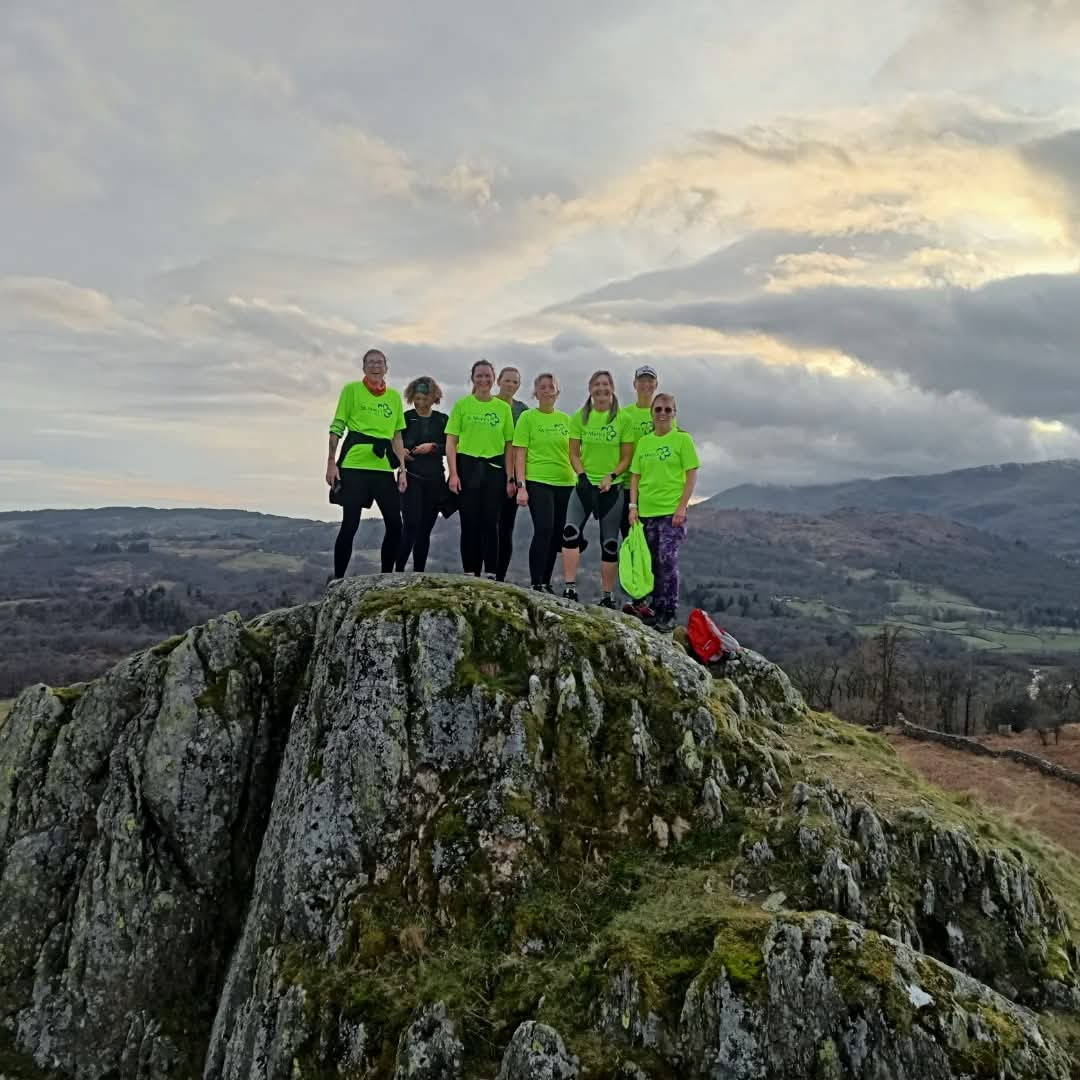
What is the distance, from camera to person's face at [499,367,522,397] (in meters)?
16.7

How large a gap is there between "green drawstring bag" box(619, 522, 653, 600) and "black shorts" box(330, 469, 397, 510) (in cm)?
519

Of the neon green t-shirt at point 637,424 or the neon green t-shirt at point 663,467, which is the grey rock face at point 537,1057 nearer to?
the neon green t-shirt at point 663,467

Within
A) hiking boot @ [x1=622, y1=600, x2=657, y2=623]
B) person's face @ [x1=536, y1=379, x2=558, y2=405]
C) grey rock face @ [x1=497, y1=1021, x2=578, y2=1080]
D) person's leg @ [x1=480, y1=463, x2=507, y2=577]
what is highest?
person's face @ [x1=536, y1=379, x2=558, y2=405]

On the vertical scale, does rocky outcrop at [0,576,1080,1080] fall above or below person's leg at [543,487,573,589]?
below

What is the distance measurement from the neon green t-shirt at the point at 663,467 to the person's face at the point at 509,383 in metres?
3.12

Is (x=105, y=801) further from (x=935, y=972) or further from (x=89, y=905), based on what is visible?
(x=935, y=972)

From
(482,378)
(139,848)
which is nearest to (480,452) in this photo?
(482,378)

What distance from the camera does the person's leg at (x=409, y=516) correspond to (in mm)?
16484

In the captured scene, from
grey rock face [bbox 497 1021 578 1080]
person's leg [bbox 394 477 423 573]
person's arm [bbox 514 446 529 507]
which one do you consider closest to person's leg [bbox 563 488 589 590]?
person's arm [bbox 514 446 529 507]

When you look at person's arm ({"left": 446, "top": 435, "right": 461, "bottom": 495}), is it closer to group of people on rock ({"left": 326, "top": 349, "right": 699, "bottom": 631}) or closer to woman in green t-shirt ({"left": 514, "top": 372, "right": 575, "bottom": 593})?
group of people on rock ({"left": 326, "top": 349, "right": 699, "bottom": 631})

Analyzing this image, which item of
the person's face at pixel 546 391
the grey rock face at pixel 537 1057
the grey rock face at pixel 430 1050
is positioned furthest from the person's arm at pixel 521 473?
the grey rock face at pixel 537 1057

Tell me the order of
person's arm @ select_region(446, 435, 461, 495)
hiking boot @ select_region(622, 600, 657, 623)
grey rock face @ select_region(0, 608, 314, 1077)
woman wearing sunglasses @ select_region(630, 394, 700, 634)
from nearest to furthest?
grey rock face @ select_region(0, 608, 314, 1077) → woman wearing sunglasses @ select_region(630, 394, 700, 634) → person's arm @ select_region(446, 435, 461, 495) → hiking boot @ select_region(622, 600, 657, 623)

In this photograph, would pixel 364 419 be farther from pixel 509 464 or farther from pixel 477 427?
pixel 509 464

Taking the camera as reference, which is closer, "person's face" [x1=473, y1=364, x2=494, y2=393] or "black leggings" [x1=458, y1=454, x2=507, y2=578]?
"person's face" [x1=473, y1=364, x2=494, y2=393]
